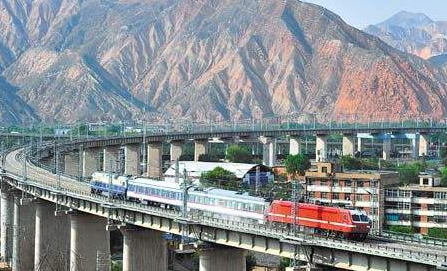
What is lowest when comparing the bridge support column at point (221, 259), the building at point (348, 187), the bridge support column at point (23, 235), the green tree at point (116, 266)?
the green tree at point (116, 266)

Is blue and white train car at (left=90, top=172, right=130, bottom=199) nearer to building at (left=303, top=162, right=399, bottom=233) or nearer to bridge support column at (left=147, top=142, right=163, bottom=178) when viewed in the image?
building at (left=303, top=162, right=399, bottom=233)

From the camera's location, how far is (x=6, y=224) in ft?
337

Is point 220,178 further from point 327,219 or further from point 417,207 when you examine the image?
point 327,219

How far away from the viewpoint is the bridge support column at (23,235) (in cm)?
9306

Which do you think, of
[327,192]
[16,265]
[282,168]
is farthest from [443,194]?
[282,168]

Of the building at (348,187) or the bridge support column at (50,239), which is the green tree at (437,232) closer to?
the building at (348,187)

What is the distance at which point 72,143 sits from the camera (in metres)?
144

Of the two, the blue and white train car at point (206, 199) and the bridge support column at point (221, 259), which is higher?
the blue and white train car at point (206, 199)

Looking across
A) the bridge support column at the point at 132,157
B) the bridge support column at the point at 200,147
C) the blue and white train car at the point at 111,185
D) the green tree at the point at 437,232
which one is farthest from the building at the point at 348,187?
the bridge support column at the point at 200,147

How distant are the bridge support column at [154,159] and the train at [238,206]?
241 feet

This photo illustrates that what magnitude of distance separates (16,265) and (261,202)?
Result: 4195cm

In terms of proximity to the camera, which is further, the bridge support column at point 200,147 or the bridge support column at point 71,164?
the bridge support column at point 200,147

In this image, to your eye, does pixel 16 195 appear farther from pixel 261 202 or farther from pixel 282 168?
pixel 282 168

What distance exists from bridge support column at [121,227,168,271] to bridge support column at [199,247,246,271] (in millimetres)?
11364
